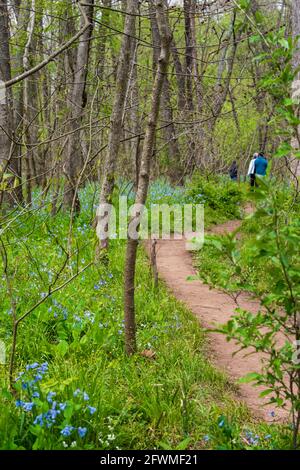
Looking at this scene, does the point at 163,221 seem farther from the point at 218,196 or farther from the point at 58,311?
the point at 58,311

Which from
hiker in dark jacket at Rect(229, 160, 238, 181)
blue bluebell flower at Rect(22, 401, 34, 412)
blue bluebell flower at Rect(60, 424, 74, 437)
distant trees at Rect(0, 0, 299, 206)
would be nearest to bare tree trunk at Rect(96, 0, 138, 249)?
distant trees at Rect(0, 0, 299, 206)

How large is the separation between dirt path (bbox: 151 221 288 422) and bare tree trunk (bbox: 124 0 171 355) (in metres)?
0.82

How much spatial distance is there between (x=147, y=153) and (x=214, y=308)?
259 cm

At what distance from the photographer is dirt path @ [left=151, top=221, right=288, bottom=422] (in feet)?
11.9

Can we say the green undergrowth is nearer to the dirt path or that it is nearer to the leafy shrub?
the dirt path

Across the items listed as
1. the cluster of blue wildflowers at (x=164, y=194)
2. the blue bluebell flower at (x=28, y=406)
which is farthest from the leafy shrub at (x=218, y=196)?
the blue bluebell flower at (x=28, y=406)

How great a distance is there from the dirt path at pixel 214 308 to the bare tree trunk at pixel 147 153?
82cm

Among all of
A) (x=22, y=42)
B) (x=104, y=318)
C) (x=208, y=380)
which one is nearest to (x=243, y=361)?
(x=208, y=380)

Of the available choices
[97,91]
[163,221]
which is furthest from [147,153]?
[163,221]

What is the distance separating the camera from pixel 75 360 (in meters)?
3.49

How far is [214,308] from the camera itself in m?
5.64
